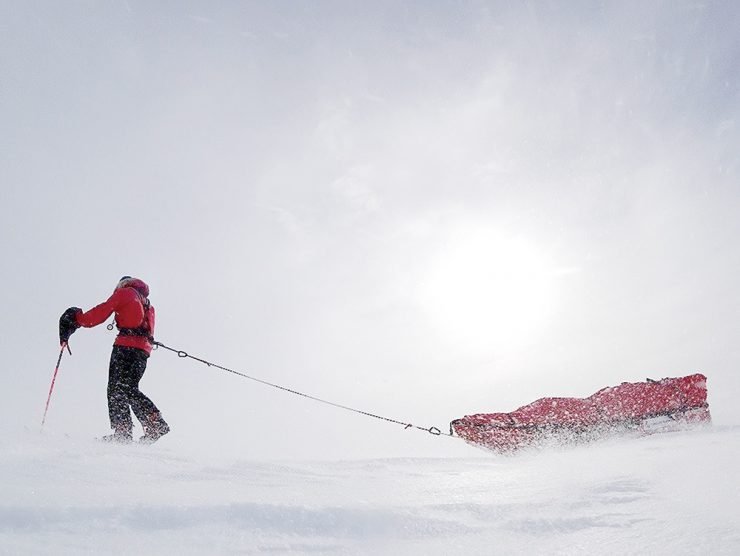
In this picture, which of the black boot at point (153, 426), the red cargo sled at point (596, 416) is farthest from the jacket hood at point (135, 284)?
the red cargo sled at point (596, 416)

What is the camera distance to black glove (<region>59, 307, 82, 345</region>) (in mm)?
5059

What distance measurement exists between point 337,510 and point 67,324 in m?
4.18

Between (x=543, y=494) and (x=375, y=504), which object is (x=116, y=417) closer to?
(x=375, y=504)

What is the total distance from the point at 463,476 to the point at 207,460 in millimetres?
1925

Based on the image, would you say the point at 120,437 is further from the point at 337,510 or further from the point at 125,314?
the point at 337,510

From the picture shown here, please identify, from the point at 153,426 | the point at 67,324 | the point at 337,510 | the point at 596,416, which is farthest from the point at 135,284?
the point at 596,416

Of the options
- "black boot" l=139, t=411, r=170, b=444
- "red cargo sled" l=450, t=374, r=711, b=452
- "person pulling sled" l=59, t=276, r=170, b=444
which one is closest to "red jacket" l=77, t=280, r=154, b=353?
"person pulling sled" l=59, t=276, r=170, b=444

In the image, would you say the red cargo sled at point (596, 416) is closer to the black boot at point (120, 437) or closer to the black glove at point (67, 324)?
the black boot at point (120, 437)

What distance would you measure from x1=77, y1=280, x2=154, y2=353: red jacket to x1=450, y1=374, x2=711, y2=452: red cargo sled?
4.39 m

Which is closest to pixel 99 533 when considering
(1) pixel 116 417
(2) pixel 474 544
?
(2) pixel 474 544

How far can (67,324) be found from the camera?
16.6ft

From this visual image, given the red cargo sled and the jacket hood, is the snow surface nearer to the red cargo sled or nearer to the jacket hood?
the jacket hood

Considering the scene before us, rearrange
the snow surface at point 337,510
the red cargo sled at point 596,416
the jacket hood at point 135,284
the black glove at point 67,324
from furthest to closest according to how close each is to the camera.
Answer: the red cargo sled at point 596,416 < the jacket hood at point 135,284 < the black glove at point 67,324 < the snow surface at point 337,510

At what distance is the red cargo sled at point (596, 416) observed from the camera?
7039 mm
